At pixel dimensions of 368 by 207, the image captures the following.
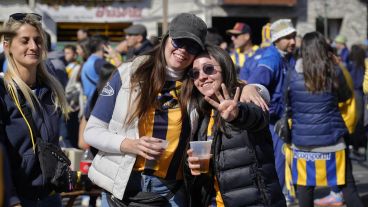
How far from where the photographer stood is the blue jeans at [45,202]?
3879 mm

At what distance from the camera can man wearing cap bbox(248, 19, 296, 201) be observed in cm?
714

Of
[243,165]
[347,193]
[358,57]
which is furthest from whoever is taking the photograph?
[358,57]

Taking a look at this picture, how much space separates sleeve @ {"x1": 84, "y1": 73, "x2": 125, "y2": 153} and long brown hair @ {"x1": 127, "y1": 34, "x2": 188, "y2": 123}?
112 mm

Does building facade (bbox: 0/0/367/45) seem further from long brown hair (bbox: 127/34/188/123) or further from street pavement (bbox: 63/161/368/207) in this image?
long brown hair (bbox: 127/34/188/123)

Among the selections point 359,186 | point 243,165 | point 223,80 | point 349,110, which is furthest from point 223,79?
point 359,186

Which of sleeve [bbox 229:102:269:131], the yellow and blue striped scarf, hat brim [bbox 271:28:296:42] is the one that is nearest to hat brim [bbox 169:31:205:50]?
the yellow and blue striped scarf

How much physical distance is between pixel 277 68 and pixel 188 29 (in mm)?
3581

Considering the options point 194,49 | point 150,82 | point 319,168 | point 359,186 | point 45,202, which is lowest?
point 359,186

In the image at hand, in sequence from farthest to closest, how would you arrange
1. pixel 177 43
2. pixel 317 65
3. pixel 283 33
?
pixel 283 33, pixel 317 65, pixel 177 43

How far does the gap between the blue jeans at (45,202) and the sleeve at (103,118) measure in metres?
0.41

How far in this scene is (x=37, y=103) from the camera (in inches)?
156

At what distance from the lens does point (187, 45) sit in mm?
3730

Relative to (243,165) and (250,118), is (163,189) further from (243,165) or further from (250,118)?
(250,118)

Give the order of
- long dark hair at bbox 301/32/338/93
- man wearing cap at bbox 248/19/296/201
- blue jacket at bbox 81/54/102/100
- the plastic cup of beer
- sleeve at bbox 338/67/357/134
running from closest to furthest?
the plastic cup of beer → long dark hair at bbox 301/32/338/93 → sleeve at bbox 338/67/357/134 → man wearing cap at bbox 248/19/296/201 → blue jacket at bbox 81/54/102/100
